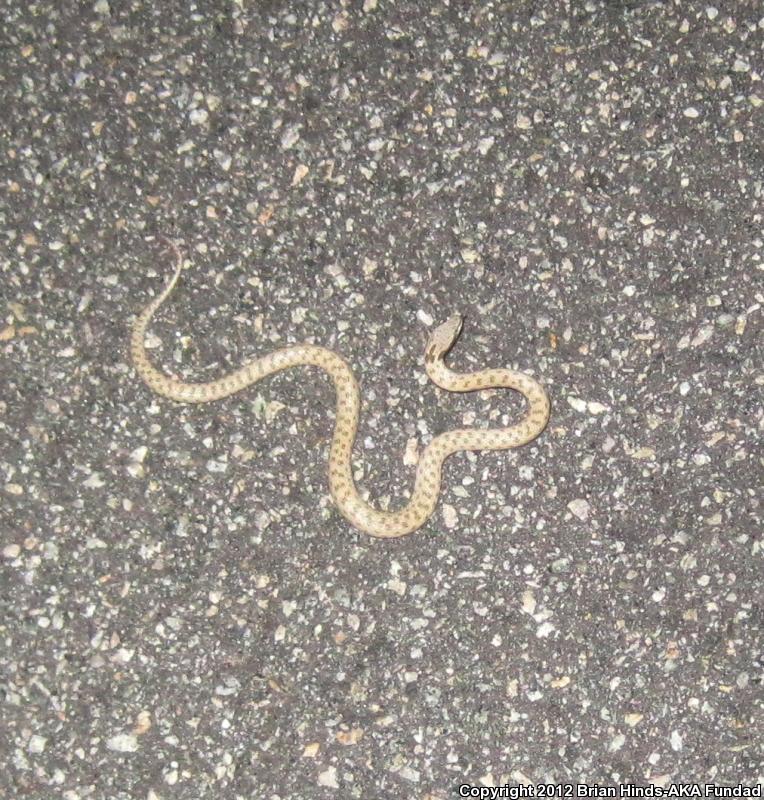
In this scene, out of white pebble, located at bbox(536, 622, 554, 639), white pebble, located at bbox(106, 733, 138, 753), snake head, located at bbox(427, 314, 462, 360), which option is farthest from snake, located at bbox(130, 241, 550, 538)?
white pebble, located at bbox(106, 733, 138, 753)

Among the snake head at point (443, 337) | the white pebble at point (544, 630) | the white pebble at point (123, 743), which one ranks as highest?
the snake head at point (443, 337)

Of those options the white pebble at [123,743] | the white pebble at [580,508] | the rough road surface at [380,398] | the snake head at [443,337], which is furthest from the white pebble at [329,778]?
the snake head at [443,337]

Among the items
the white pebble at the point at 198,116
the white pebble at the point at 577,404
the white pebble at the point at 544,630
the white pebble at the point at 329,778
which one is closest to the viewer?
the white pebble at the point at 329,778

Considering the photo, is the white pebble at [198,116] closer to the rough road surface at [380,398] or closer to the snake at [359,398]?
the rough road surface at [380,398]

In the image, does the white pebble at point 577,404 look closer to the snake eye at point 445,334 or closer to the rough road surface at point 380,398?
the rough road surface at point 380,398

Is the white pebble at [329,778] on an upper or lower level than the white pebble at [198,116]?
lower

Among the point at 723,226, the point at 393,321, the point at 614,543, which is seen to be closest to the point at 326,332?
the point at 393,321

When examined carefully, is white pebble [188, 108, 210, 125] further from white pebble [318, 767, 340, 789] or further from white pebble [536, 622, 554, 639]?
white pebble [318, 767, 340, 789]

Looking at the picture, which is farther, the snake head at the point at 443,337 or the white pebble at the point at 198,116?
the white pebble at the point at 198,116

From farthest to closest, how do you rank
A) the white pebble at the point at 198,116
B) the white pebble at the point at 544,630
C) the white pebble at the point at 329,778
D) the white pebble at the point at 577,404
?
the white pebble at the point at 198,116, the white pebble at the point at 577,404, the white pebble at the point at 544,630, the white pebble at the point at 329,778
